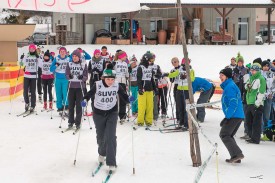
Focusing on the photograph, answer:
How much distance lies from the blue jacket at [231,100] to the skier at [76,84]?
3.93 meters

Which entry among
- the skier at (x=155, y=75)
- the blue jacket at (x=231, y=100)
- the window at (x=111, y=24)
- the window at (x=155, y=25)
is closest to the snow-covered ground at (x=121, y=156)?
the skier at (x=155, y=75)

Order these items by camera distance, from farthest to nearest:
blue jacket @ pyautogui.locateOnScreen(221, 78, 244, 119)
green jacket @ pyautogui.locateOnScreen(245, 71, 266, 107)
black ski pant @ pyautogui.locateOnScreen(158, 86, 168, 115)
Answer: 1. black ski pant @ pyautogui.locateOnScreen(158, 86, 168, 115)
2. green jacket @ pyautogui.locateOnScreen(245, 71, 266, 107)
3. blue jacket @ pyautogui.locateOnScreen(221, 78, 244, 119)

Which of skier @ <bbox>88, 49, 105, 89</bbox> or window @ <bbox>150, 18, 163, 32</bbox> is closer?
skier @ <bbox>88, 49, 105, 89</bbox>

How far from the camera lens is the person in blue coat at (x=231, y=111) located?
8727mm

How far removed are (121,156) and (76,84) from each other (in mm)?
3069

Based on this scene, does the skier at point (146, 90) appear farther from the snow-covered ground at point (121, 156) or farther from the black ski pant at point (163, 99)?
the black ski pant at point (163, 99)

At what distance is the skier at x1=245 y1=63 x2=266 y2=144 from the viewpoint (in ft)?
33.9

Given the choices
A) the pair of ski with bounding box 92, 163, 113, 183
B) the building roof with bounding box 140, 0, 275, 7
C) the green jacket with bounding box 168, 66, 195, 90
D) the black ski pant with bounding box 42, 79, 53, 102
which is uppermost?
the building roof with bounding box 140, 0, 275, 7

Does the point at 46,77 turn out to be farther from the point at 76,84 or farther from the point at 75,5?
the point at 75,5

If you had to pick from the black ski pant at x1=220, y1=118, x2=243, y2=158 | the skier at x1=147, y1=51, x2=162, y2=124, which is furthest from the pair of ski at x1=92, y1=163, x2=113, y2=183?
the skier at x1=147, y1=51, x2=162, y2=124

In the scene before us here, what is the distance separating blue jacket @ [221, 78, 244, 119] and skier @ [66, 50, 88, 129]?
393 cm

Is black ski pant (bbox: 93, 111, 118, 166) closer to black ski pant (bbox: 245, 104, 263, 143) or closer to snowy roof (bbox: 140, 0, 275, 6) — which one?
black ski pant (bbox: 245, 104, 263, 143)

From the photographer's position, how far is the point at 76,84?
38.2 feet

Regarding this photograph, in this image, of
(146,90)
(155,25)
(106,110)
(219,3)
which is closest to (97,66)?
(146,90)
